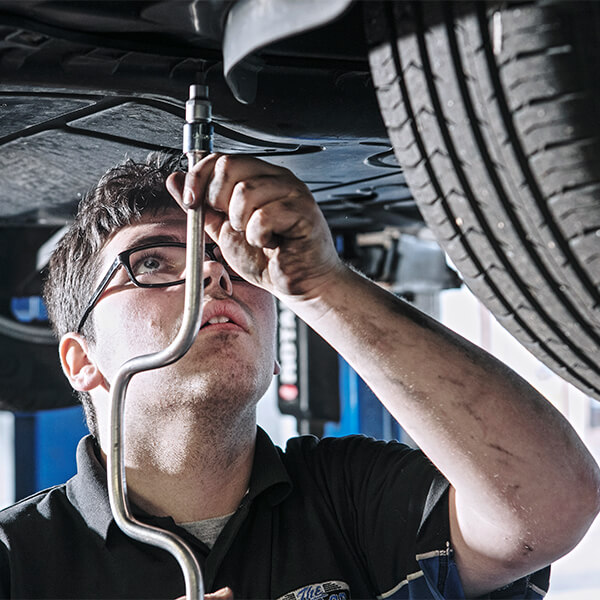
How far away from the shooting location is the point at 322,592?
1086mm

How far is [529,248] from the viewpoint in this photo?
0.55 meters

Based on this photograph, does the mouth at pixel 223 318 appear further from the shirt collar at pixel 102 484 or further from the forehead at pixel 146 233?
the shirt collar at pixel 102 484

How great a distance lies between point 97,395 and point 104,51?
701 mm

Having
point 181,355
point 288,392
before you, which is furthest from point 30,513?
point 288,392

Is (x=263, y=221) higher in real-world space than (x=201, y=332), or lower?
higher

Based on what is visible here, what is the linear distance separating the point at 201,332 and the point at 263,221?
1.23 ft

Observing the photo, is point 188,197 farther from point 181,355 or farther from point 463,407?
point 463,407

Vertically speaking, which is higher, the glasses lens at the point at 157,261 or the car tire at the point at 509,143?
the car tire at the point at 509,143

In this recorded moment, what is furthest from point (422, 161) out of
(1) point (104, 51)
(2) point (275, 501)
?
(2) point (275, 501)

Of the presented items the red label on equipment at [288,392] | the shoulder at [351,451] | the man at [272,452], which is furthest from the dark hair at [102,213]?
the red label on equipment at [288,392]

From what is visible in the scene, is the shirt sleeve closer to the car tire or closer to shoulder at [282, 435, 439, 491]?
shoulder at [282, 435, 439, 491]

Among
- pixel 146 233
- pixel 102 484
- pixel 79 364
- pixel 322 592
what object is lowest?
pixel 322 592

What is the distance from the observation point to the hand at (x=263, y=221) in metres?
0.70

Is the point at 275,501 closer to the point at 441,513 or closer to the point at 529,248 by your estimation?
the point at 441,513
